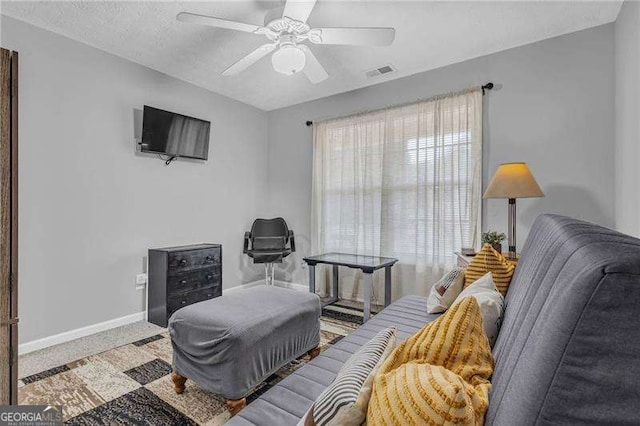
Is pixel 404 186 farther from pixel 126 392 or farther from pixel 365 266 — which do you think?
pixel 126 392

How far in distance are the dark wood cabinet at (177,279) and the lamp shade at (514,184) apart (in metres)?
2.76

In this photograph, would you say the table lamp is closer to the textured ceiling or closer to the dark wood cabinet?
the textured ceiling

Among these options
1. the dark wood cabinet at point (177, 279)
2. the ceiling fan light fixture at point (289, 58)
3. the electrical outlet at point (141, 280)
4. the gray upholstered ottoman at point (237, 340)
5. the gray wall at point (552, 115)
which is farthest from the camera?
the electrical outlet at point (141, 280)

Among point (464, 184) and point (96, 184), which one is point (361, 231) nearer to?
point (464, 184)

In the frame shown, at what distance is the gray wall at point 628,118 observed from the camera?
6.43 feet

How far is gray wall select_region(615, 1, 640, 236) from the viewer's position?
1.96m

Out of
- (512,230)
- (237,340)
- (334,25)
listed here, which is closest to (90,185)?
(237,340)

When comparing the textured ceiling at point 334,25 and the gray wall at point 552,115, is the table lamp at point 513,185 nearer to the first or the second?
the gray wall at point 552,115

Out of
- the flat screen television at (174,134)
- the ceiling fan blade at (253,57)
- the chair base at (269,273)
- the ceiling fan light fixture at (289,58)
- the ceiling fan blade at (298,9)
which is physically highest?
the ceiling fan blade at (298,9)

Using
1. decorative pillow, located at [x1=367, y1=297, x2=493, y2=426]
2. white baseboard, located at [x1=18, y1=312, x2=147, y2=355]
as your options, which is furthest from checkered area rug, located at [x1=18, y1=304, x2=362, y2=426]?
decorative pillow, located at [x1=367, y1=297, x2=493, y2=426]

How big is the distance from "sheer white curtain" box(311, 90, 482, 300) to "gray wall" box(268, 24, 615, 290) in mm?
184

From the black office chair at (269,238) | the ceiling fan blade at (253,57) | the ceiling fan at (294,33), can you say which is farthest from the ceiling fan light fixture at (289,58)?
the black office chair at (269,238)

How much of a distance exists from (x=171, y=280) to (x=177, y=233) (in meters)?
0.65

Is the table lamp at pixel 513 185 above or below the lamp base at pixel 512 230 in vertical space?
above
